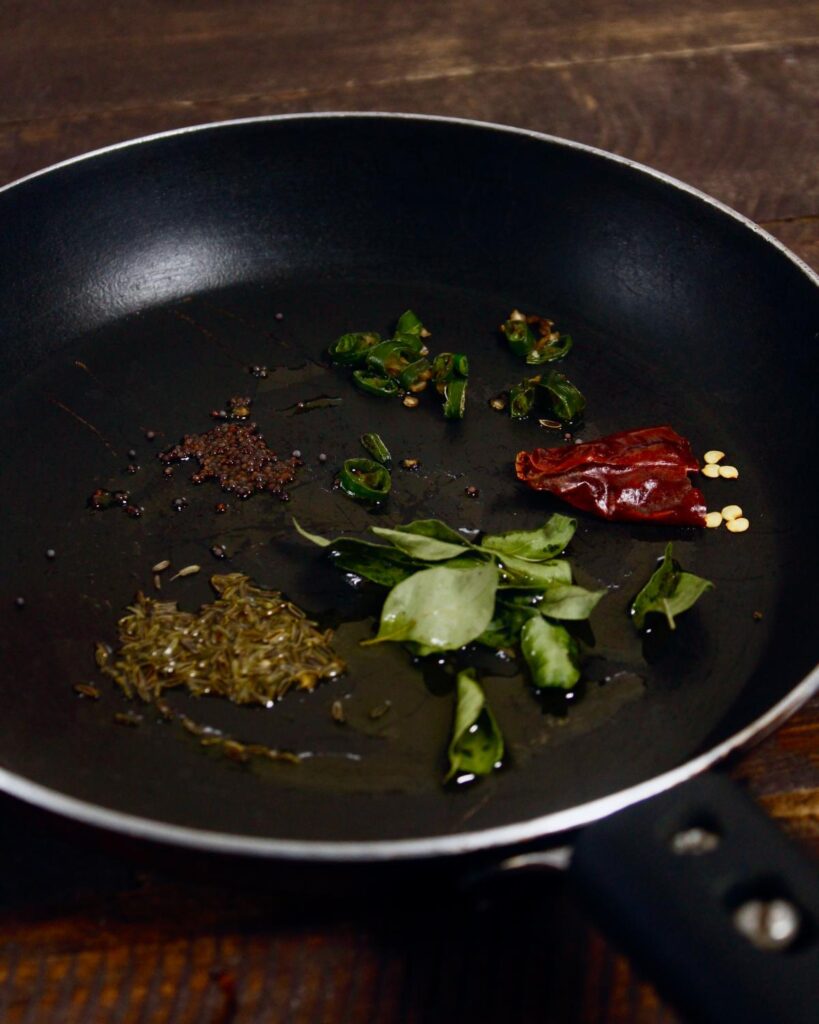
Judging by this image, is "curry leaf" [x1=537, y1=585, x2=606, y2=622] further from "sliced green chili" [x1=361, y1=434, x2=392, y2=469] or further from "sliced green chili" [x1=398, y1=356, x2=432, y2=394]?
"sliced green chili" [x1=398, y1=356, x2=432, y2=394]

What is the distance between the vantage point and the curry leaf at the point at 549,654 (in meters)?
1.37

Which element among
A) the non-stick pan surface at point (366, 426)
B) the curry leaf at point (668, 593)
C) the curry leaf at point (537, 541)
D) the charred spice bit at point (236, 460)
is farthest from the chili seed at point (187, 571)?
the curry leaf at point (668, 593)

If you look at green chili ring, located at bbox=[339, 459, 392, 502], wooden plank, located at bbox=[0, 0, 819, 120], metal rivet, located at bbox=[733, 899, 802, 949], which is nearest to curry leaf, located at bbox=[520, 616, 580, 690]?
green chili ring, located at bbox=[339, 459, 392, 502]

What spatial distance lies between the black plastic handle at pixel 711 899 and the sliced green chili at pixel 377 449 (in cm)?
85

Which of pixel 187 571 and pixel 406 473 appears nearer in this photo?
pixel 187 571

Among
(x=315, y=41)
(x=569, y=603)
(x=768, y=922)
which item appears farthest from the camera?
(x=315, y=41)

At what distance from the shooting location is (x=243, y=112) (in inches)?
93.4

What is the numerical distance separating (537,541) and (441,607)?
0.21 meters

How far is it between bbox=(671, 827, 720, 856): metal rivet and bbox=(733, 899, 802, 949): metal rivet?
56 mm

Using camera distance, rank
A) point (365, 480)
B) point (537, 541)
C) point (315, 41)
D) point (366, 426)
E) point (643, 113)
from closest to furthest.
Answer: point (537, 541), point (365, 480), point (366, 426), point (643, 113), point (315, 41)

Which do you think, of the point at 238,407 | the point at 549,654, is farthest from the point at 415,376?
the point at 549,654

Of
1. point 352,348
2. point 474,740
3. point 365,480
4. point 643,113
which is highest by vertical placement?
point 643,113

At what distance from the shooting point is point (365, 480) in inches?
65.9

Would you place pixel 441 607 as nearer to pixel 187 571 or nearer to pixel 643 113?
pixel 187 571
